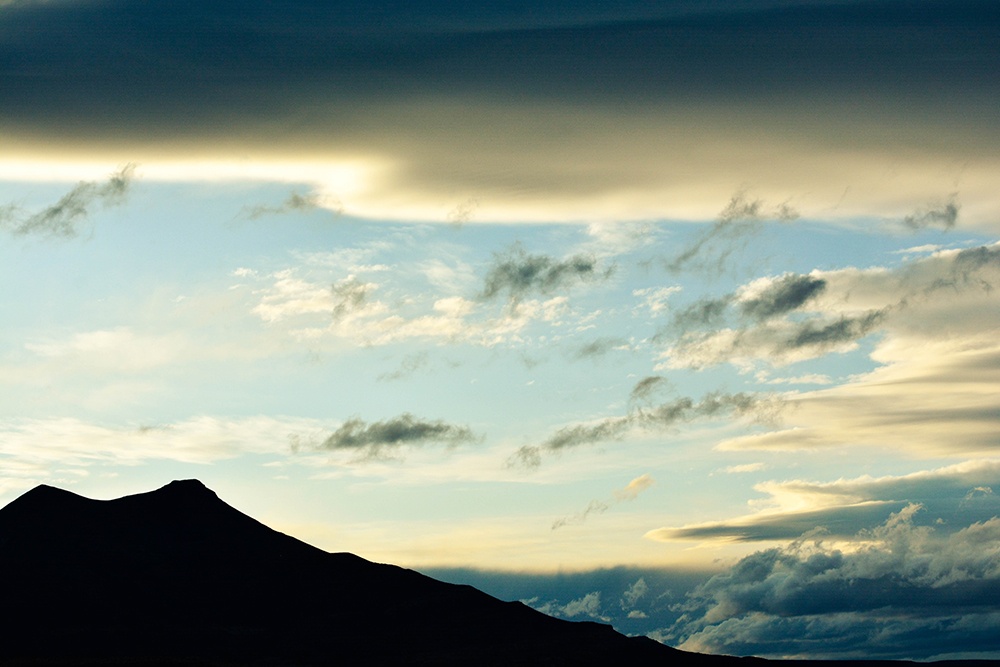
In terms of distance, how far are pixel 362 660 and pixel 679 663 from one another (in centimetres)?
5294

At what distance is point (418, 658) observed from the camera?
19425 cm

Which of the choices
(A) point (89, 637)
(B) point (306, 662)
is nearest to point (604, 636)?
(B) point (306, 662)

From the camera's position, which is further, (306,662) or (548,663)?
(306,662)

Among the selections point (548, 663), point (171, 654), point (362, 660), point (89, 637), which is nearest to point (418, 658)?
point (362, 660)

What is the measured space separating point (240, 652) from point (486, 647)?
41.9m

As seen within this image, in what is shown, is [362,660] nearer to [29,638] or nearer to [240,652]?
[240,652]

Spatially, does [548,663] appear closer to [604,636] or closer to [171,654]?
[604,636]

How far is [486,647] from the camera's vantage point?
19700 centimetres

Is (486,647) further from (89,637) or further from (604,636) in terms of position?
(89,637)

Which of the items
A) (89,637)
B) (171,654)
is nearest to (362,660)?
(171,654)

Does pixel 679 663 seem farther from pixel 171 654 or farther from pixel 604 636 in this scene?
pixel 171 654

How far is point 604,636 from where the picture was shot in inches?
7726

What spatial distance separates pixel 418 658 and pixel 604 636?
31438 millimetres

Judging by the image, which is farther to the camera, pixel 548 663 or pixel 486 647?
pixel 486 647
